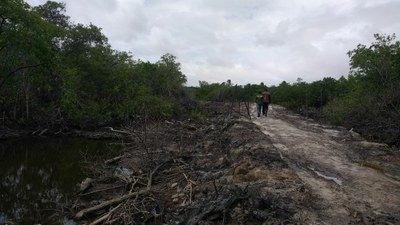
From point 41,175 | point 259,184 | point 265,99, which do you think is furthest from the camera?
point 265,99

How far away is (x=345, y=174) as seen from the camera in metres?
9.32

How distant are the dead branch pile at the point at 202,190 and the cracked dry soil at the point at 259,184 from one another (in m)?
0.02

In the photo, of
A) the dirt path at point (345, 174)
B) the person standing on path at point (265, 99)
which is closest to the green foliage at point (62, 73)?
the person standing on path at point (265, 99)

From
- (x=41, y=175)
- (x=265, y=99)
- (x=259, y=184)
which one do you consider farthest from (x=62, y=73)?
(x=259, y=184)

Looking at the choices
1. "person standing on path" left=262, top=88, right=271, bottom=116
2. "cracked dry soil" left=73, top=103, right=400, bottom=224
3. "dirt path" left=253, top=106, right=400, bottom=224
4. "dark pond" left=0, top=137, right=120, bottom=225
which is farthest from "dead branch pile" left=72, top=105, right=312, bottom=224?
"person standing on path" left=262, top=88, right=271, bottom=116

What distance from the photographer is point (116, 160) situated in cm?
1478

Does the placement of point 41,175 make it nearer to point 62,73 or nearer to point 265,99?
Answer: point 62,73

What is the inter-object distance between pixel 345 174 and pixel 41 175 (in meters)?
9.88

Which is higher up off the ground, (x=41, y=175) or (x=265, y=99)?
(x=265, y=99)

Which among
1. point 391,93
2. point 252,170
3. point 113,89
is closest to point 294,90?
point 113,89

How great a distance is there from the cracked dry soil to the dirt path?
2 cm

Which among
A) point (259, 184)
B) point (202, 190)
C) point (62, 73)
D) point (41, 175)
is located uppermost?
point (62, 73)

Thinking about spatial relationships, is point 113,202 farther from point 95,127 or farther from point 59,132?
point 95,127

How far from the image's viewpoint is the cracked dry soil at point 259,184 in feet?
22.3
